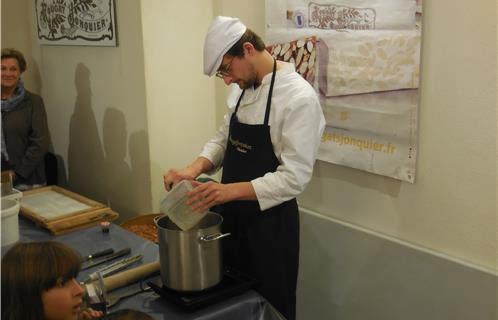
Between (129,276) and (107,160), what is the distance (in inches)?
70.4

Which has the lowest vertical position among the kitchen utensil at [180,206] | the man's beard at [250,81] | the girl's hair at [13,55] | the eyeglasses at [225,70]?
the kitchen utensil at [180,206]

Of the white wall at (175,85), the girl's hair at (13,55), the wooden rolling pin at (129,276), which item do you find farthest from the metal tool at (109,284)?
the girl's hair at (13,55)

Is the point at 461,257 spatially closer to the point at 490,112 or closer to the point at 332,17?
the point at 490,112

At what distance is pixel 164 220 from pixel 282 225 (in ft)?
1.28

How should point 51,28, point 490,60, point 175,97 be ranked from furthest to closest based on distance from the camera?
point 51,28, point 175,97, point 490,60

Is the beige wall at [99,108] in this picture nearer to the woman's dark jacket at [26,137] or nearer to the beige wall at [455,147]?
the woman's dark jacket at [26,137]

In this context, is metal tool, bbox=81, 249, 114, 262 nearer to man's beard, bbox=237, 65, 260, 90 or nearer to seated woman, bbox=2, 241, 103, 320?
seated woman, bbox=2, 241, 103, 320

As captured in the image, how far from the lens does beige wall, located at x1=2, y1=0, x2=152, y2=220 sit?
2725 mm

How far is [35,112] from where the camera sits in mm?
3051

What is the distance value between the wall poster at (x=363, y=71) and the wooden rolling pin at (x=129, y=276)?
0.96 m

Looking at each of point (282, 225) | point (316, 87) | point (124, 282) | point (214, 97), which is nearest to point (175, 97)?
point (214, 97)

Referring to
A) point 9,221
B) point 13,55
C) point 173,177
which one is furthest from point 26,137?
point 173,177

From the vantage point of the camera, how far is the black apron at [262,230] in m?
1.62

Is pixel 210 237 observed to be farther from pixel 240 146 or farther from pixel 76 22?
pixel 76 22
